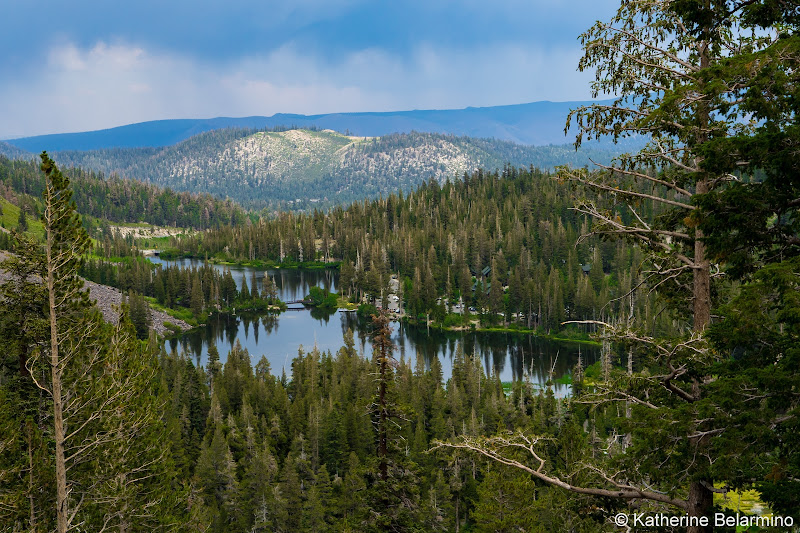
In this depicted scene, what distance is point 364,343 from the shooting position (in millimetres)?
110875

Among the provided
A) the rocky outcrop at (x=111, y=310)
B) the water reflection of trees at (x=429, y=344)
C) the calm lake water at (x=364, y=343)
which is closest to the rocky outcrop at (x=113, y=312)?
the rocky outcrop at (x=111, y=310)

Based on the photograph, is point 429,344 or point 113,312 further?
point 113,312

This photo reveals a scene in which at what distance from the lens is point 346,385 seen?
63.1 meters

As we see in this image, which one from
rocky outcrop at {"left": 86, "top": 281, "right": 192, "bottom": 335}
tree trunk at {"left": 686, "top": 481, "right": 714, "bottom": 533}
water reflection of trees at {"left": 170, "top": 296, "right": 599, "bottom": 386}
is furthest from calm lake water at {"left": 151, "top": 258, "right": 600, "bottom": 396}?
tree trunk at {"left": 686, "top": 481, "right": 714, "bottom": 533}

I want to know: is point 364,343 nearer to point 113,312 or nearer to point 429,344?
point 429,344

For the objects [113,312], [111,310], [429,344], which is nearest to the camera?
[429,344]

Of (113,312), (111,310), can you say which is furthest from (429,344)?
(111,310)

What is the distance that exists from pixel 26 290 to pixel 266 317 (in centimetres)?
11603

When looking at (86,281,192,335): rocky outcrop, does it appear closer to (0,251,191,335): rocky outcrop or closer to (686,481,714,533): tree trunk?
(0,251,191,335): rocky outcrop

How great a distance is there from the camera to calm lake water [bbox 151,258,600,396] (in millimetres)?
96375

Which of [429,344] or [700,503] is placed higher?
[700,503]

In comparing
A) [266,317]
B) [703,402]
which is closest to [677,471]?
[703,402]

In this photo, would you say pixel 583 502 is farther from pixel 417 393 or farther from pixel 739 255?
pixel 417 393

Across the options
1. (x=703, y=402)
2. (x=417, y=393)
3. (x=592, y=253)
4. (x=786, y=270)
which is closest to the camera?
(x=786, y=270)
